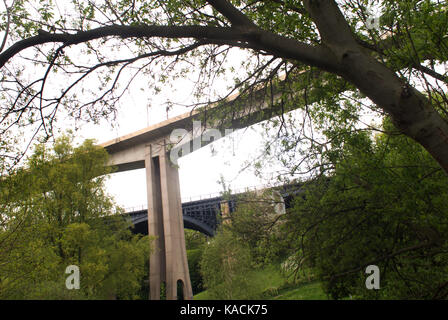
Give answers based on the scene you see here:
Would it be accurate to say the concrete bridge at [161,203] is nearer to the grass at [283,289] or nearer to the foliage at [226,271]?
the foliage at [226,271]

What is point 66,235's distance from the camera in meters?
13.4

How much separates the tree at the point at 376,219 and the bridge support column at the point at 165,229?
16.1 meters

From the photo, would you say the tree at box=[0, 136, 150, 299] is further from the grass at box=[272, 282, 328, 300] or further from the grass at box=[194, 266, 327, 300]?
the grass at box=[272, 282, 328, 300]

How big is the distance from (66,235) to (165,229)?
9281mm

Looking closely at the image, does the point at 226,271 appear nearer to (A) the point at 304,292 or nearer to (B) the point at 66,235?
(A) the point at 304,292

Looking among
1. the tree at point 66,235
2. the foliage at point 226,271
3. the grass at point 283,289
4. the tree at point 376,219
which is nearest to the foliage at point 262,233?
the tree at point 376,219

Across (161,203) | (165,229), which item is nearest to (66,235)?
(165,229)

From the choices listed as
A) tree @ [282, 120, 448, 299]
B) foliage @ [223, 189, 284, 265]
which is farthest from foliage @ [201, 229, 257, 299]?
tree @ [282, 120, 448, 299]

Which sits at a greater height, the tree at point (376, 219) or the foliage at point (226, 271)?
the tree at point (376, 219)

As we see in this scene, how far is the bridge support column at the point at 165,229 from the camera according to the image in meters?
21.1

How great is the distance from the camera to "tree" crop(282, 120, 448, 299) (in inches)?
167

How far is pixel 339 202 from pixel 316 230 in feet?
1.87

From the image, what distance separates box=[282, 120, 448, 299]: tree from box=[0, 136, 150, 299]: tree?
6.91 meters
